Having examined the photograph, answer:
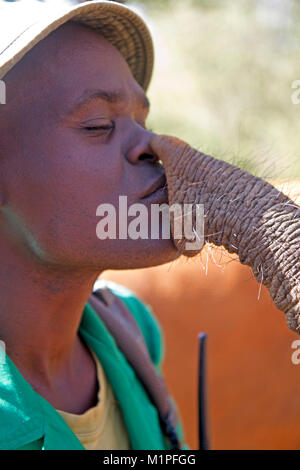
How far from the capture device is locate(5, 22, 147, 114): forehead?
1.01 m

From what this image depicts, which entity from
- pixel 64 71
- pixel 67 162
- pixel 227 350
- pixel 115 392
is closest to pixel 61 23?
pixel 64 71

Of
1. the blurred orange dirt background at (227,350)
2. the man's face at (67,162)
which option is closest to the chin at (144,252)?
the man's face at (67,162)

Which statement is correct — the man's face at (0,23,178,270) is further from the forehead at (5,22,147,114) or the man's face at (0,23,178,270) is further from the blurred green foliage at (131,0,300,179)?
the blurred green foliage at (131,0,300,179)

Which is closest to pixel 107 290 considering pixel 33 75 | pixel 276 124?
pixel 33 75

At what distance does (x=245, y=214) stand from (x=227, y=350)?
1.46 meters

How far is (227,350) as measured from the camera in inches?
89.3

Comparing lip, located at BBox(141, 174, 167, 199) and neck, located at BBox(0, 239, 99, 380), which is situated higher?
lip, located at BBox(141, 174, 167, 199)

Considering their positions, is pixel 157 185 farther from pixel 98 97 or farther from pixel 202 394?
pixel 202 394

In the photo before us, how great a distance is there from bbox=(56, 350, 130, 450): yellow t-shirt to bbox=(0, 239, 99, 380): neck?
0.41ft

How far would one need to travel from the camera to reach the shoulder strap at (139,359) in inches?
55.6

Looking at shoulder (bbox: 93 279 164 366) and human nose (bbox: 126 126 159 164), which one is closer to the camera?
human nose (bbox: 126 126 159 164)

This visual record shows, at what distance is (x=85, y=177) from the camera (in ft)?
3.29

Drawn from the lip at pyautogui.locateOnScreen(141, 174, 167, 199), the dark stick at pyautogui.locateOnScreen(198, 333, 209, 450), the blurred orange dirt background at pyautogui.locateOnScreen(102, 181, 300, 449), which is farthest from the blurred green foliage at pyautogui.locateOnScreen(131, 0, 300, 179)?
the lip at pyautogui.locateOnScreen(141, 174, 167, 199)

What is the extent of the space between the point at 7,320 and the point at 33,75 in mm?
502
